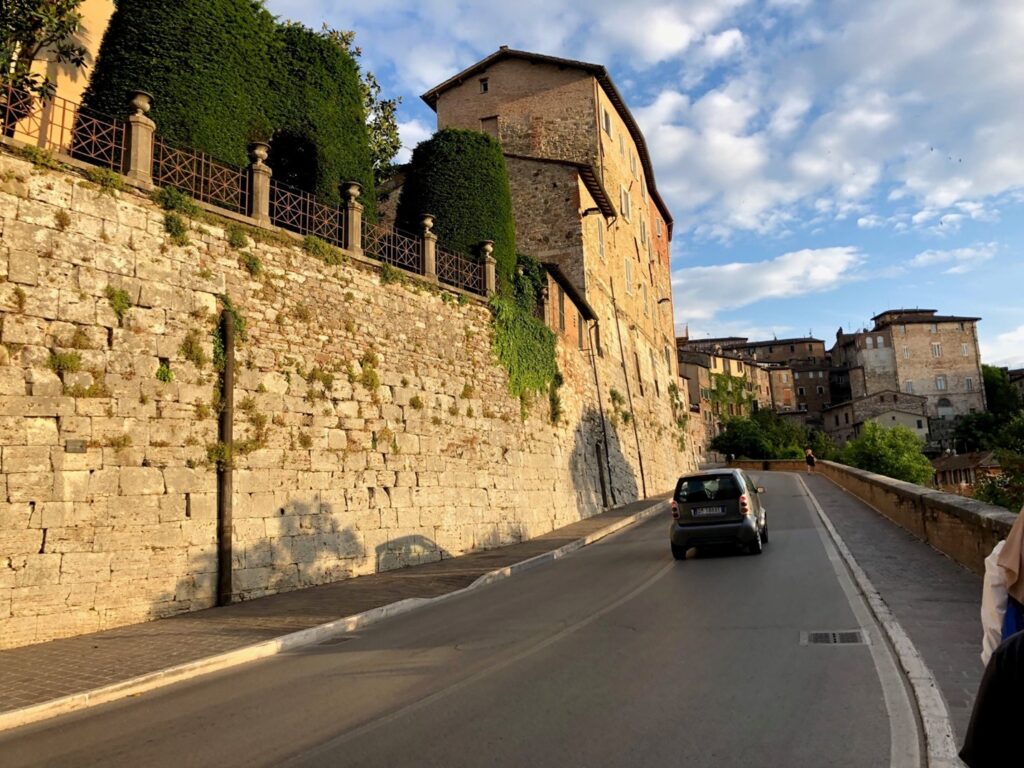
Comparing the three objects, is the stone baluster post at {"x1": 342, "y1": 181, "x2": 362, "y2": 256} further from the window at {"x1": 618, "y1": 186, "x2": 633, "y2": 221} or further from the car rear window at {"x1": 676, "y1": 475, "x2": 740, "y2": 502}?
the window at {"x1": 618, "y1": 186, "x2": 633, "y2": 221}

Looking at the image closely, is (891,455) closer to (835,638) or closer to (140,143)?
(835,638)

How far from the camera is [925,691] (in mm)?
5105

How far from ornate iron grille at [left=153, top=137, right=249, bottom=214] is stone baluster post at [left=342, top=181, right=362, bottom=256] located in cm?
223

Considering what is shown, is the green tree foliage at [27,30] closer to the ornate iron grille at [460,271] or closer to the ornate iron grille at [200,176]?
the ornate iron grille at [200,176]

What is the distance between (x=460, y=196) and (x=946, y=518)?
15850mm

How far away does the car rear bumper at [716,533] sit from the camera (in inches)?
499

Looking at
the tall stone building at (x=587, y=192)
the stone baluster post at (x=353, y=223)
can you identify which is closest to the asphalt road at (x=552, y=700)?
the stone baluster post at (x=353, y=223)

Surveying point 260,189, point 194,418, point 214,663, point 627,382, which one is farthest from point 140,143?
point 627,382

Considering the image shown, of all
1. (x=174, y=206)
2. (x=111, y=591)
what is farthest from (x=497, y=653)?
(x=174, y=206)

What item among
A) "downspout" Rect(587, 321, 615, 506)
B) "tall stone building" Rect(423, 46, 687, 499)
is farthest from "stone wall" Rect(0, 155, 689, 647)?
"tall stone building" Rect(423, 46, 687, 499)

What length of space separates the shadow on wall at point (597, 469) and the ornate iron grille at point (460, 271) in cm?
731

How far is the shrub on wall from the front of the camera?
44.0 feet

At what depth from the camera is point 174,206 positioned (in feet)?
38.2

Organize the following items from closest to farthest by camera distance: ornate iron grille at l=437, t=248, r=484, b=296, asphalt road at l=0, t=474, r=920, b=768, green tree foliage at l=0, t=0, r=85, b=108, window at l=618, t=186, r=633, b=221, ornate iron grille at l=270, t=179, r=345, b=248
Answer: asphalt road at l=0, t=474, r=920, b=768
green tree foliage at l=0, t=0, r=85, b=108
ornate iron grille at l=270, t=179, r=345, b=248
ornate iron grille at l=437, t=248, r=484, b=296
window at l=618, t=186, r=633, b=221
